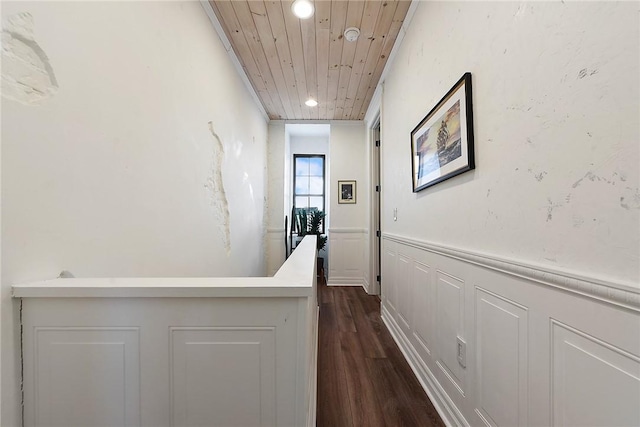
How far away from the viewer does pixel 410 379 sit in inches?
69.1

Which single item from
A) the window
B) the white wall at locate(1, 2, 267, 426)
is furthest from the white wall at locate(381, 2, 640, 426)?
the window

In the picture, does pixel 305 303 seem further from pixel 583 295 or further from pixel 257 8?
pixel 257 8

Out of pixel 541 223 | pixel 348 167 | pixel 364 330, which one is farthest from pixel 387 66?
pixel 364 330

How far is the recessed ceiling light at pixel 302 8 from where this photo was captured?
185cm

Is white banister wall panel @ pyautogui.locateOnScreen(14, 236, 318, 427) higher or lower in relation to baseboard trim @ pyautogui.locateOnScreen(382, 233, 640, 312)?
lower

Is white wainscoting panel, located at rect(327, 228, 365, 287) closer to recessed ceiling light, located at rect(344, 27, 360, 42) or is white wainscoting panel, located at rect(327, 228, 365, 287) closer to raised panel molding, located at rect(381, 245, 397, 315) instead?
raised panel molding, located at rect(381, 245, 397, 315)

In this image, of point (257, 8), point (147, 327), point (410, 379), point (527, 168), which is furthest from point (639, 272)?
point (257, 8)

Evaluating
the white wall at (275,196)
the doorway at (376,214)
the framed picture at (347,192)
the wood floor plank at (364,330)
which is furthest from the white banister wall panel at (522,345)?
the white wall at (275,196)

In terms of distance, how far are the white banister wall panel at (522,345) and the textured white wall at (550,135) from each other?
9 centimetres

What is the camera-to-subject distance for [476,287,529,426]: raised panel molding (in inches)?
36.4

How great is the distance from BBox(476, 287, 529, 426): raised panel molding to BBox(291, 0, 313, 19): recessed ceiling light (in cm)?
212

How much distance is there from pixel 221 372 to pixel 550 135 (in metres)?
1.23

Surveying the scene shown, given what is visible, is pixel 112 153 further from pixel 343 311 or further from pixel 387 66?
pixel 343 311

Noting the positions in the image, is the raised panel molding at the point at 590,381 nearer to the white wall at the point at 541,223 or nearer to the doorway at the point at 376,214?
the white wall at the point at 541,223
